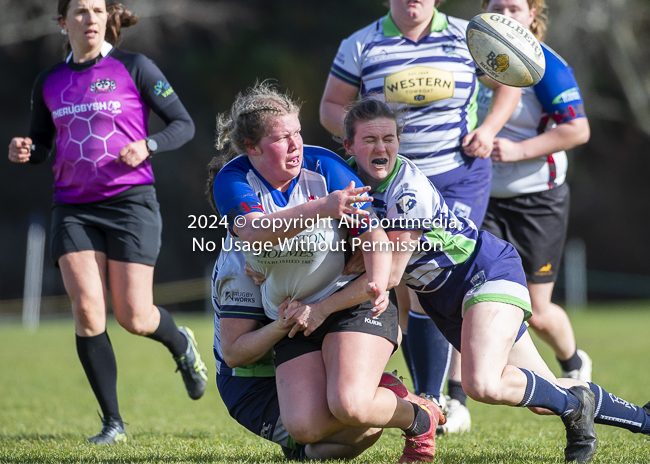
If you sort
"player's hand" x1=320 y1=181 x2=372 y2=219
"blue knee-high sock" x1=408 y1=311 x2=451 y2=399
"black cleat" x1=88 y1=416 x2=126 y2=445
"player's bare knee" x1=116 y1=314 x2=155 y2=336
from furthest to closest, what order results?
"player's bare knee" x1=116 y1=314 x2=155 y2=336
"blue knee-high sock" x1=408 y1=311 x2=451 y2=399
"black cleat" x1=88 y1=416 x2=126 y2=445
"player's hand" x1=320 y1=181 x2=372 y2=219

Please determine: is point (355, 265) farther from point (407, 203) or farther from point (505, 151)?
point (505, 151)

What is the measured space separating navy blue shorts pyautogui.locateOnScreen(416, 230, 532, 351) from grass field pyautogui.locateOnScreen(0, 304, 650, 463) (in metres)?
0.56

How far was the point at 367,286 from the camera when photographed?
2641 millimetres

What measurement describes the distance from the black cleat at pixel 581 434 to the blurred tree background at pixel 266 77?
44.4 feet

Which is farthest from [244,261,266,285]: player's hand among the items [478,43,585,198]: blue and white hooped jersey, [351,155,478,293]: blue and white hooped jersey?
[478,43,585,198]: blue and white hooped jersey

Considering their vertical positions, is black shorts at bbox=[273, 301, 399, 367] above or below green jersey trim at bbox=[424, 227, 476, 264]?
below

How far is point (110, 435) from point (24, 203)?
685 inches

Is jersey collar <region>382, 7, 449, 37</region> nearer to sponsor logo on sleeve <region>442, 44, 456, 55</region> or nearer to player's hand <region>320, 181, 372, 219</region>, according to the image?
sponsor logo on sleeve <region>442, 44, 456, 55</region>

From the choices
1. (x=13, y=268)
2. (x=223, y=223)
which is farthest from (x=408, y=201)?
(x=13, y=268)

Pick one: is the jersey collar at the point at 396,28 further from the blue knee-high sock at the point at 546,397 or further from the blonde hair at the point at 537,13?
the blue knee-high sock at the point at 546,397

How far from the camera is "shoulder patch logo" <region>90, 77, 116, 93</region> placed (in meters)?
3.61

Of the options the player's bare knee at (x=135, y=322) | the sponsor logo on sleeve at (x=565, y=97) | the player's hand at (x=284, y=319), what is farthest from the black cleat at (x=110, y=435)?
the sponsor logo on sleeve at (x=565, y=97)

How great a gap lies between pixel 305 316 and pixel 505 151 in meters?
1.55

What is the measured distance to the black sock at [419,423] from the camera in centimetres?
281
